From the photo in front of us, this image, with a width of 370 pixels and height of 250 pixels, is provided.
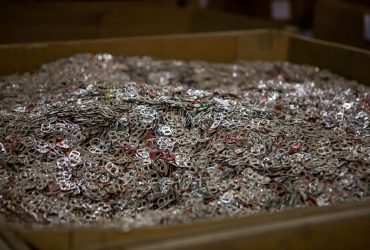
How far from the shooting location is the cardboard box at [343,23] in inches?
108

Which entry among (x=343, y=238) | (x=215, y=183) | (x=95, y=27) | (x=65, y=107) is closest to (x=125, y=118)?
(x=65, y=107)

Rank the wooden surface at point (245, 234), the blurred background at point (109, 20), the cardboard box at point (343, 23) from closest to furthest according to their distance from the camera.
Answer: the wooden surface at point (245, 234)
the cardboard box at point (343, 23)
the blurred background at point (109, 20)

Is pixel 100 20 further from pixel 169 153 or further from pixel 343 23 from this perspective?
pixel 169 153

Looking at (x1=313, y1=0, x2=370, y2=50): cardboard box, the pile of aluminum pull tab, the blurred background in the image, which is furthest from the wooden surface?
the blurred background

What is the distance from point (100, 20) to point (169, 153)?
209 cm

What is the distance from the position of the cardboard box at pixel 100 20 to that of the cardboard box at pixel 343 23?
40cm

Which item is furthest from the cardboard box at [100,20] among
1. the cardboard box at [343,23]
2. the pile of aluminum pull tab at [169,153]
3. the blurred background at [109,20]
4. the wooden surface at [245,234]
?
the wooden surface at [245,234]

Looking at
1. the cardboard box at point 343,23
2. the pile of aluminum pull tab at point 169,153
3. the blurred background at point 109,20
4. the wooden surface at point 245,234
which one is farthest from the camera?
the blurred background at point 109,20

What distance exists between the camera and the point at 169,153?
144cm

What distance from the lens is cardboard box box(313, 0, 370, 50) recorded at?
9.02 feet

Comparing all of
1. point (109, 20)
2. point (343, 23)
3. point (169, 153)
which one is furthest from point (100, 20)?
point (169, 153)

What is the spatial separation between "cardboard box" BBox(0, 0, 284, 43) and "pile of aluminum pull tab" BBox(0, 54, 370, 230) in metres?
1.46

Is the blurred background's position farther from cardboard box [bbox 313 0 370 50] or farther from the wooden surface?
the wooden surface

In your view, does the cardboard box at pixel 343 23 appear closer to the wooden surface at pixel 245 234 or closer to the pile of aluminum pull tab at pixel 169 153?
the pile of aluminum pull tab at pixel 169 153
